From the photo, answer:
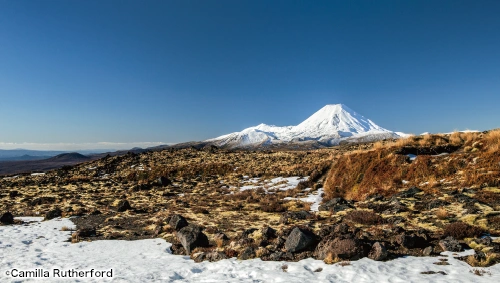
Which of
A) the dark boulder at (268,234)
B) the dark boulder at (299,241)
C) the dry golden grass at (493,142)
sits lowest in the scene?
the dark boulder at (268,234)

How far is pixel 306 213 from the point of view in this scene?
16.7 metres

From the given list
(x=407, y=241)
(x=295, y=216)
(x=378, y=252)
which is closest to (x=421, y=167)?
(x=295, y=216)

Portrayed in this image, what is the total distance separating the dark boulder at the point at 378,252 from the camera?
9.48m

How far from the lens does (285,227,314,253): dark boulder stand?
1076 centimetres

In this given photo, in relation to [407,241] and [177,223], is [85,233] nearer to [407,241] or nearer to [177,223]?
[177,223]

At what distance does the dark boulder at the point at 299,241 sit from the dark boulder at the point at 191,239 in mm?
3859

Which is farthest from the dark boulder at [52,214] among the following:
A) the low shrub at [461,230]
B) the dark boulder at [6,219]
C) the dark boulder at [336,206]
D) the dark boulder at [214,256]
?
the low shrub at [461,230]

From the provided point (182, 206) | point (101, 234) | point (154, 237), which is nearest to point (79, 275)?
point (154, 237)

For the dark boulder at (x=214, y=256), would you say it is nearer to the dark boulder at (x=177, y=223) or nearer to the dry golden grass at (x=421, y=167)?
the dark boulder at (x=177, y=223)

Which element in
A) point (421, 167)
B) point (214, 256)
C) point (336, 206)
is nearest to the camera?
point (214, 256)

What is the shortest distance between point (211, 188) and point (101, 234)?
1735 centimetres

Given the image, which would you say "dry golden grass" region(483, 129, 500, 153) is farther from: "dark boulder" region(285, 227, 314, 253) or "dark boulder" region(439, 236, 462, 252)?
"dark boulder" region(285, 227, 314, 253)

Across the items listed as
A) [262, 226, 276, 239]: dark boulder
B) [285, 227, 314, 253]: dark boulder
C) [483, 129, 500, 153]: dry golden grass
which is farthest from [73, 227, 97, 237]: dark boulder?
[483, 129, 500, 153]: dry golden grass

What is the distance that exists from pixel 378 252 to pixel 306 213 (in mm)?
7190
